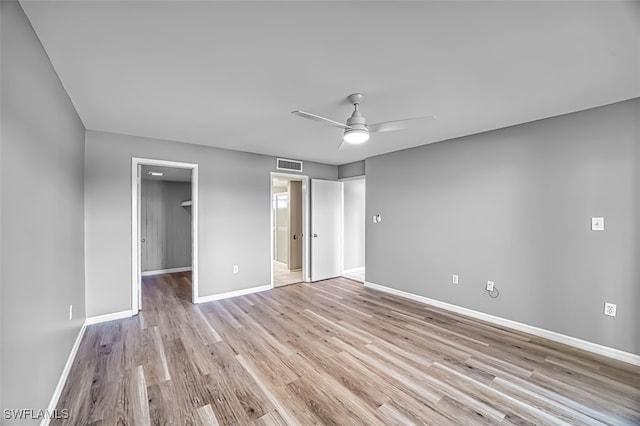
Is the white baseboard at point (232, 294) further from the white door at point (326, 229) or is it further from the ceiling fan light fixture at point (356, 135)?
the ceiling fan light fixture at point (356, 135)

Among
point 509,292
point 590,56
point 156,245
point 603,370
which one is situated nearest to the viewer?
point 590,56

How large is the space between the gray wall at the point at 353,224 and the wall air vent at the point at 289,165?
128 cm

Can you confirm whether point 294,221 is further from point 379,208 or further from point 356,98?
point 356,98

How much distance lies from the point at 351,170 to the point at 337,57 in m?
3.87

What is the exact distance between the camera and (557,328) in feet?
9.62

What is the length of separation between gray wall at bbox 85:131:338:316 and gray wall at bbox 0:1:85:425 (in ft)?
3.76

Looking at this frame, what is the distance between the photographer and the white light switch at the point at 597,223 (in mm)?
2686

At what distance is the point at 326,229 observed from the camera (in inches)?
225

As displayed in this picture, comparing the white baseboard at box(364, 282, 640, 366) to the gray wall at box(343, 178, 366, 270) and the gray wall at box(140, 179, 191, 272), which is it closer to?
the gray wall at box(343, 178, 366, 270)

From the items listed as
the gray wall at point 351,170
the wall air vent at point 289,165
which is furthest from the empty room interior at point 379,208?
the gray wall at point 351,170

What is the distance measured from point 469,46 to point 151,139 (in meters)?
3.99

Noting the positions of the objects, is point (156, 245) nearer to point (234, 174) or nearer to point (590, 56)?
point (234, 174)

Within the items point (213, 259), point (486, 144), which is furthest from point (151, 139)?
point (486, 144)

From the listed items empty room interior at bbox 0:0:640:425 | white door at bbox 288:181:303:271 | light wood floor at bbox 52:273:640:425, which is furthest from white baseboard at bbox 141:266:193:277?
light wood floor at bbox 52:273:640:425
